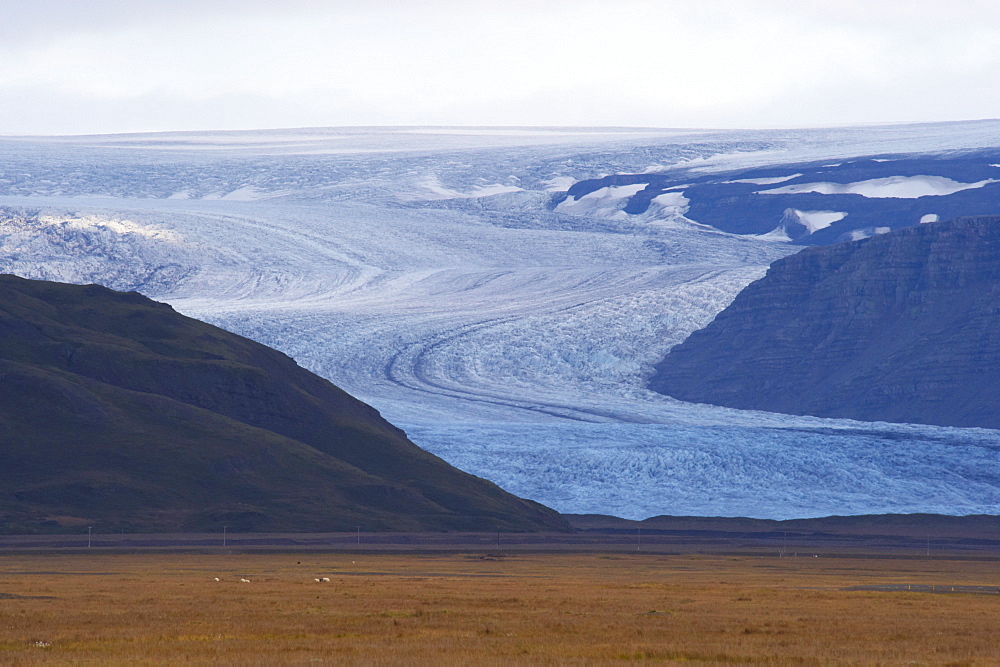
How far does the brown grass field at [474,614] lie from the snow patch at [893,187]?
81703 mm

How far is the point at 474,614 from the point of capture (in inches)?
825

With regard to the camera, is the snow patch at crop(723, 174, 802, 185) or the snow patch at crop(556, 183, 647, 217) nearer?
the snow patch at crop(556, 183, 647, 217)

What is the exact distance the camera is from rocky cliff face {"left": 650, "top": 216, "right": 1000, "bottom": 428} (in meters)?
81.1

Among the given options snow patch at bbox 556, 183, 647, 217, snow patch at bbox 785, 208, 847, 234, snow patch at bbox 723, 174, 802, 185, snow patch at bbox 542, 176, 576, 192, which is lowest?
snow patch at bbox 785, 208, 847, 234

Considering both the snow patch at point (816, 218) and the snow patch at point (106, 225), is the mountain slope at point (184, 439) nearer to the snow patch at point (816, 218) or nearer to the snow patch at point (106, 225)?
the snow patch at point (106, 225)

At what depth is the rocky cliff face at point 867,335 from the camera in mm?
81125

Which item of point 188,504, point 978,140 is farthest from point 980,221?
point 188,504

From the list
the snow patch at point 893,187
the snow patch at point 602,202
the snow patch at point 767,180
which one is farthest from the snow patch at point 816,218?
the snow patch at point 602,202

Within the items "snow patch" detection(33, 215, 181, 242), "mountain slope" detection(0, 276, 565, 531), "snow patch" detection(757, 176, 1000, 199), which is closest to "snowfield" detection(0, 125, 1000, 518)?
"snow patch" detection(33, 215, 181, 242)

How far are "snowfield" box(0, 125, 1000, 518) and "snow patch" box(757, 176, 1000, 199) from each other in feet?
8.27

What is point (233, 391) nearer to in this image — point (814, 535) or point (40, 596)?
point (814, 535)

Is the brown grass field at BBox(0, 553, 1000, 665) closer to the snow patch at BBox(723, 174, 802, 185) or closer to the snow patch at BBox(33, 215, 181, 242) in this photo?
the snow patch at BBox(33, 215, 181, 242)

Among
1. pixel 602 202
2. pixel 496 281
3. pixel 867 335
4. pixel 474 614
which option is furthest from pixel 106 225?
pixel 474 614

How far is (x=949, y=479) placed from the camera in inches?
2243
